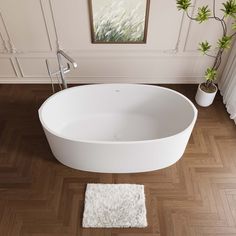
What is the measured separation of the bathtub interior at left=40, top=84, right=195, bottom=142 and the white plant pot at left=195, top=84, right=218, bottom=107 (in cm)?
49

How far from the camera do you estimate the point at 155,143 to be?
1660 millimetres

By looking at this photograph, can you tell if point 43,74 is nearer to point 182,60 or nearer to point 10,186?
point 10,186

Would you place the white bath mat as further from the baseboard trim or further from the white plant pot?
the baseboard trim

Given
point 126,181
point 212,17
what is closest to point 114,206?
point 126,181

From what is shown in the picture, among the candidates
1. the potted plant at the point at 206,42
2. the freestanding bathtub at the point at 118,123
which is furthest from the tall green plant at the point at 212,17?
the freestanding bathtub at the point at 118,123

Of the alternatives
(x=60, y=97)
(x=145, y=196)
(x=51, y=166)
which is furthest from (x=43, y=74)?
(x=145, y=196)

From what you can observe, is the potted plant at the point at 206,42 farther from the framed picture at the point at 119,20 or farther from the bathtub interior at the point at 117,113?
the bathtub interior at the point at 117,113

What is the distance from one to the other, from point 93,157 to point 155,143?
508 mm

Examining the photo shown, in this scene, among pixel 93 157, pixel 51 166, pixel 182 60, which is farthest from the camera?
pixel 182 60

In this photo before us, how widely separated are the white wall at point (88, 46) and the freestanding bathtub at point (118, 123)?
0.52 meters

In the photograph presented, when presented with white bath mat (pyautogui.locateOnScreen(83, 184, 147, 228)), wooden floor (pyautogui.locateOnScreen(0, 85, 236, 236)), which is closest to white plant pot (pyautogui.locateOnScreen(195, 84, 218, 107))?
wooden floor (pyautogui.locateOnScreen(0, 85, 236, 236))

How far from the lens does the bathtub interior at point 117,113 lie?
2148mm

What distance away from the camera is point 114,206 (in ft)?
5.89

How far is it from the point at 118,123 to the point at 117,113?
0.44ft
